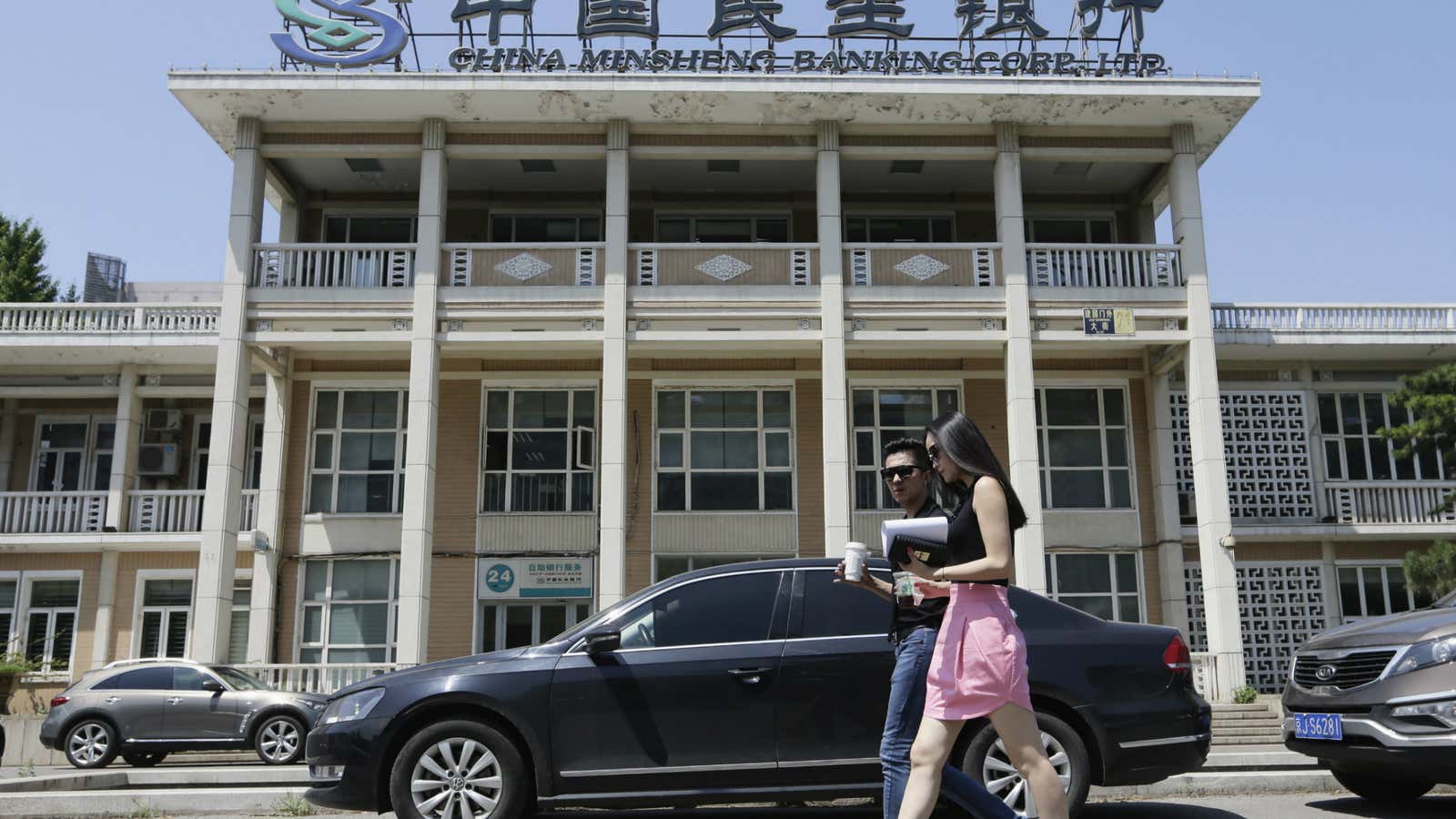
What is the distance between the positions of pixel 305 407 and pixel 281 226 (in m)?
3.43

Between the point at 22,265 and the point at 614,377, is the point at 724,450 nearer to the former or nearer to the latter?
the point at 614,377

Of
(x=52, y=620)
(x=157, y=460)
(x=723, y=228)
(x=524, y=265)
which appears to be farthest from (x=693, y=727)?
(x=52, y=620)

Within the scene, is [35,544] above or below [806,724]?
above

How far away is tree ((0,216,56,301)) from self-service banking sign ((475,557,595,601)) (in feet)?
73.3

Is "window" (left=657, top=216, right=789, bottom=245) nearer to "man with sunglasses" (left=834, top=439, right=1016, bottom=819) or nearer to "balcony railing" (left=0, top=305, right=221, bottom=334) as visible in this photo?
"balcony railing" (left=0, top=305, right=221, bottom=334)

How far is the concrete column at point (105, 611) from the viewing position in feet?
74.2

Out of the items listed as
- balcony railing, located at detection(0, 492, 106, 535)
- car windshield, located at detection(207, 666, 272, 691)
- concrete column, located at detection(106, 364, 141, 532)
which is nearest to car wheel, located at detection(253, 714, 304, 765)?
car windshield, located at detection(207, 666, 272, 691)

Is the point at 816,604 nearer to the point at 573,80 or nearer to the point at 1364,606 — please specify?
the point at 573,80

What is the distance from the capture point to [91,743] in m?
15.5

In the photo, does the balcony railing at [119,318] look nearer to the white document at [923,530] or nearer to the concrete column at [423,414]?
the concrete column at [423,414]

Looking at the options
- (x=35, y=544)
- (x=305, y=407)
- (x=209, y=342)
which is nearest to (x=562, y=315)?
(x=305, y=407)

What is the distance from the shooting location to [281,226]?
22.4 metres

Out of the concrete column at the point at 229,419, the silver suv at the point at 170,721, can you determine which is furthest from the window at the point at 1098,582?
the concrete column at the point at 229,419

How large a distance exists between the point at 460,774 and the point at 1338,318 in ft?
68.5
